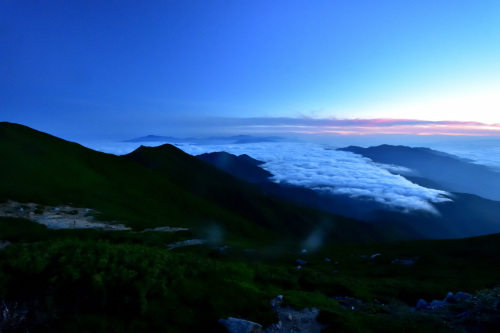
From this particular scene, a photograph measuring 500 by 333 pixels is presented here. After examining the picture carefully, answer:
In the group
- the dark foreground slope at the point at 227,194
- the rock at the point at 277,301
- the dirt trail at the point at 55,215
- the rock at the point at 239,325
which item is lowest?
the dark foreground slope at the point at 227,194

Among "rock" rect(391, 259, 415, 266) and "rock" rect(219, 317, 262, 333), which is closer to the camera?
"rock" rect(219, 317, 262, 333)

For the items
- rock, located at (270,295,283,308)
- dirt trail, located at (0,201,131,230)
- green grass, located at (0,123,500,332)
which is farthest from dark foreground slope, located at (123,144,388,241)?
rock, located at (270,295,283,308)

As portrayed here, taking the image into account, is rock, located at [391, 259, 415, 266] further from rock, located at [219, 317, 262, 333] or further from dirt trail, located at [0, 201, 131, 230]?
dirt trail, located at [0, 201, 131, 230]

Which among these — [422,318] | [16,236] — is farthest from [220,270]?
[16,236]

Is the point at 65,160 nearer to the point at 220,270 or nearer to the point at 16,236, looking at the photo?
the point at 16,236

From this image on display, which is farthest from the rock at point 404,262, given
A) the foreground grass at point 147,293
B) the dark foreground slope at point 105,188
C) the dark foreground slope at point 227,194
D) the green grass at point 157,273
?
the dark foreground slope at point 227,194

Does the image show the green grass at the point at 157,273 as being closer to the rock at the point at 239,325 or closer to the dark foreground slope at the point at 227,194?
the rock at the point at 239,325

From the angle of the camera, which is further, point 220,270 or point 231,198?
point 231,198

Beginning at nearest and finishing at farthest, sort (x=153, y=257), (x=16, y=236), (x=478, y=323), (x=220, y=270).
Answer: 1. (x=478, y=323)
2. (x=153, y=257)
3. (x=220, y=270)
4. (x=16, y=236)

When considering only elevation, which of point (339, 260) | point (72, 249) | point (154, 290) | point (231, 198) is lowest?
point (231, 198)
